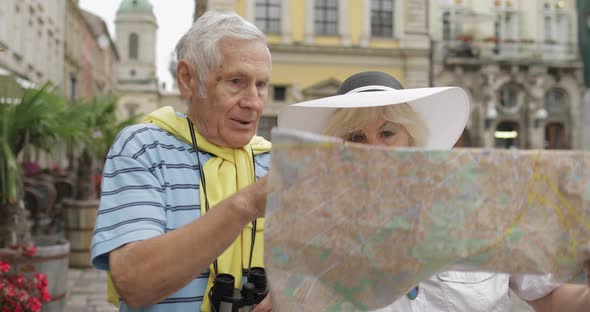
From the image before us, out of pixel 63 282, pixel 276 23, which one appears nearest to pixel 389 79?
pixel 63 282

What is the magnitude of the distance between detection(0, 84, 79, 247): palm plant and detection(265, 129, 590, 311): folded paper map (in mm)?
4365

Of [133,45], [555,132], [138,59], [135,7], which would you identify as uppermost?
[135,7]

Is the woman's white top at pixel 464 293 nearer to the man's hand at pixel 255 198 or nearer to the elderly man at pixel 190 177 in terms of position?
the elderly man at pixel 190 177

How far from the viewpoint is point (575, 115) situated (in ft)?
91.8

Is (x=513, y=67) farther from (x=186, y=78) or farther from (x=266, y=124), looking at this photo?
(x=186, y=78)

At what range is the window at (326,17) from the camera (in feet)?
83.7

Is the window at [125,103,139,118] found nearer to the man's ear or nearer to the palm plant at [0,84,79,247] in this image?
the palm plant at [0,84,79,247]

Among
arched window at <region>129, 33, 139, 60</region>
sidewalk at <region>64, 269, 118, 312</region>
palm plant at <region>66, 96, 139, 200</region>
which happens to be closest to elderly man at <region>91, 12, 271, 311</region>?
sidewalk at <region>64, 269, 118, 312</region>

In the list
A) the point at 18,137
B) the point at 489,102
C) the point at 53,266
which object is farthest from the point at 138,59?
the point at 53,266

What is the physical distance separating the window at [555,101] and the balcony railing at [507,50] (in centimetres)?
151

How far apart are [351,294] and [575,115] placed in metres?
29.6

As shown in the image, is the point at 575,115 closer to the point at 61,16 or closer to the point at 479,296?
the point at 61,16

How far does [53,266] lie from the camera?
17.6ft

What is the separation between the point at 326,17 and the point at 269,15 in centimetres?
245
